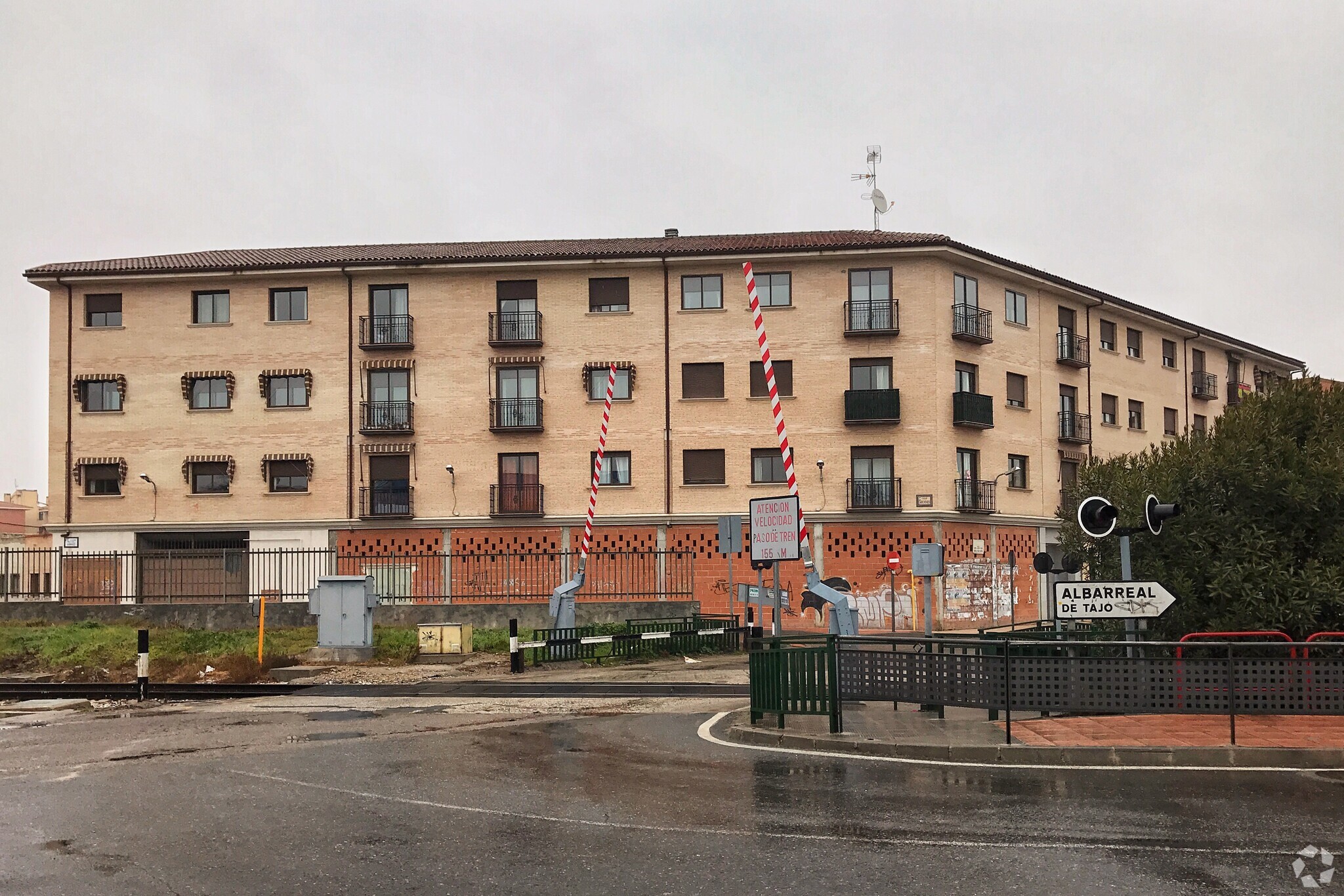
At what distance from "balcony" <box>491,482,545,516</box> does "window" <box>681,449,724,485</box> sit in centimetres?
468

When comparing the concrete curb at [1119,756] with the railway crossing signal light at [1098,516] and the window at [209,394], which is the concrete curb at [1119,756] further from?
the window at [209,394]

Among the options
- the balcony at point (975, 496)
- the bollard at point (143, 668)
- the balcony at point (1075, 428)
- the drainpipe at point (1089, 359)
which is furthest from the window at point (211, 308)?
the drainpipe at point (1089, 359)

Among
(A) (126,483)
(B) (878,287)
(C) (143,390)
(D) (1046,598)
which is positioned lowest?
(D) (1046,598)

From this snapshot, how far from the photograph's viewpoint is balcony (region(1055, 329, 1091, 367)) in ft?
150

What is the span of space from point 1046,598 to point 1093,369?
948 cm

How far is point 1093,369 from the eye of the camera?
47125mm

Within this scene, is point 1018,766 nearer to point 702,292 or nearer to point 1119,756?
point 1119,756

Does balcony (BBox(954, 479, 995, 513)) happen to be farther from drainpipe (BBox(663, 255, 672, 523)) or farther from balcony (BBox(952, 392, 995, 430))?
drainpipe (BBox(663, 255, 672, 523))

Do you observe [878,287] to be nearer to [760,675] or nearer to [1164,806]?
[760,675]

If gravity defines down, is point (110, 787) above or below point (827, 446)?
below

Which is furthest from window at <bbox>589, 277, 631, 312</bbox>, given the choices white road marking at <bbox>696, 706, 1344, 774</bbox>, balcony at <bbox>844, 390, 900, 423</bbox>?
white road marking at <bbox>696, 706, 1344, 774</bbox>

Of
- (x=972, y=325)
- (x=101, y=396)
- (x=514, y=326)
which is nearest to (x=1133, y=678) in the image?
(x=972, y=325)

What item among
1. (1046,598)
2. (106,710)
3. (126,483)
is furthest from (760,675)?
(126,483)

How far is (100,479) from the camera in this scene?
4306 cm
